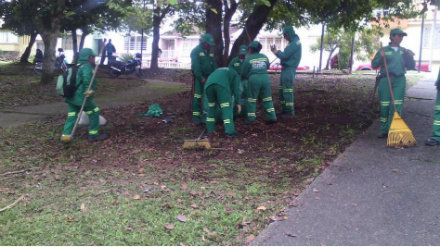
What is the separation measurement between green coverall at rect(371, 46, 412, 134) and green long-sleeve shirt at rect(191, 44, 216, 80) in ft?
9.56

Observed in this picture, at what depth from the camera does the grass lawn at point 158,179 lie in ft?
13.9

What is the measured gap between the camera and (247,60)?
317 inches

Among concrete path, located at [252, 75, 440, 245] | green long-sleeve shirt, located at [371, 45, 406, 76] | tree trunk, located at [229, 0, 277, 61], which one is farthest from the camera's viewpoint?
tree trunk, located at [229, 0, 277, 61]

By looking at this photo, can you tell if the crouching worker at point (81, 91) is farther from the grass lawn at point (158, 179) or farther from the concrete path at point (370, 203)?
the concrete path at point (370, 203)

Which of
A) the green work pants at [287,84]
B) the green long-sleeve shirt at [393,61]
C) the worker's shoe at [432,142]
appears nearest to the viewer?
the worker's shoe at [432,142]

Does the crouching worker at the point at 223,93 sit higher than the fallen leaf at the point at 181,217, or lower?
higher

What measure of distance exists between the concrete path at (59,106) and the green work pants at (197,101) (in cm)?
369

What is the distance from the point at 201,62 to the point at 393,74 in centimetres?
334

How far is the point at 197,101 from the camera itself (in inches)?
343

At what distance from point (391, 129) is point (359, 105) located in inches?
160

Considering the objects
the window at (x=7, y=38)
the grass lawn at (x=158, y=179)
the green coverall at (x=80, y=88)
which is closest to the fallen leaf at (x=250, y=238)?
the grass lawn at (x=158, y=179)

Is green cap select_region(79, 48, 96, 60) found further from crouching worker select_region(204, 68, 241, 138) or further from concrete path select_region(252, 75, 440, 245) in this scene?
concrete path select_region(252, 75, 440, 245)

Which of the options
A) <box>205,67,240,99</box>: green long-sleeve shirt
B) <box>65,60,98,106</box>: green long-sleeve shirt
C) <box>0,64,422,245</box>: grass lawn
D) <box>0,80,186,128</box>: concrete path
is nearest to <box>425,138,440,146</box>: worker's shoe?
<box>0,64,422,245</box>: grass lawn

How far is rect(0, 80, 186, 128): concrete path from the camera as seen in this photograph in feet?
32.6
